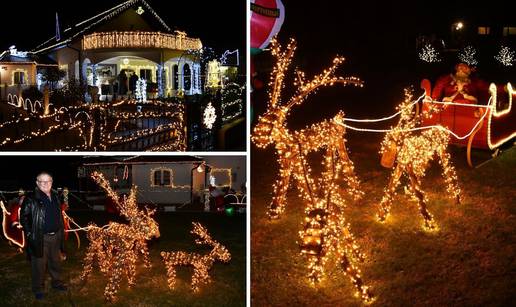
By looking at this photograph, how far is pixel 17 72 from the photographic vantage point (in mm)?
23172

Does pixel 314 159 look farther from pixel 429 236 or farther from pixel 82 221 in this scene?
pixel 82 221

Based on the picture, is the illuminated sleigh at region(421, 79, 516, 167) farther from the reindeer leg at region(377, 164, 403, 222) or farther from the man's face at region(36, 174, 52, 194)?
the man's face at region(36, 174, 52, 194)

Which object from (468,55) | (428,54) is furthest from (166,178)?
(468,55)

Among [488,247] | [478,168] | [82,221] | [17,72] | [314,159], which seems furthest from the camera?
[17,72]

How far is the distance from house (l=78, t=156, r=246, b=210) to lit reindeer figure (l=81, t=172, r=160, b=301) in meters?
4.15

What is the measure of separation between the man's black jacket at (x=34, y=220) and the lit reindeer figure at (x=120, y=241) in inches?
19.9

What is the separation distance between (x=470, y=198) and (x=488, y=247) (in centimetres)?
155

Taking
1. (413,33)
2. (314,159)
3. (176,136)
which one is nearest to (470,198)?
(314,159)

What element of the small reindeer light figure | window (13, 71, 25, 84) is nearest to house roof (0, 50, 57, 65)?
window (13, 71, 25, 84)

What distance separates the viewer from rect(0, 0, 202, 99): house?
A: 21328 millimetres

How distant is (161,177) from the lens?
1174 cm

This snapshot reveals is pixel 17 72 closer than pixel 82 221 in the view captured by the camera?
No

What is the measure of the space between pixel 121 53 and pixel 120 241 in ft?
56.7

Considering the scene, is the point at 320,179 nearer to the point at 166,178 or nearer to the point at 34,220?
the point at 34,220
